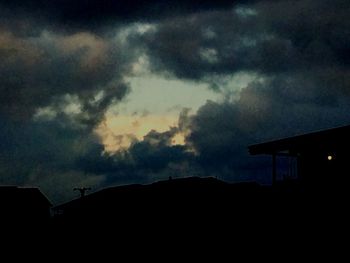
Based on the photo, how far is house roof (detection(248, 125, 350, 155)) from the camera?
698 inches

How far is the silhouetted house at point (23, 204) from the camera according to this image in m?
45.4

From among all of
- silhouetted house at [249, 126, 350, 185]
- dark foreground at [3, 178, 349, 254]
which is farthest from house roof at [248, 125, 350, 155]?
dark foreground at [3, 178, 349, 254]

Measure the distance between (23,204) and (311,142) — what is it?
36.6 m

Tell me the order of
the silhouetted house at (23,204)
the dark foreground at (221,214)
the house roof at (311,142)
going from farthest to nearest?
the silhouetted house at (23,204) → the house roof at (311,142) → the dark foreground at (221,214)

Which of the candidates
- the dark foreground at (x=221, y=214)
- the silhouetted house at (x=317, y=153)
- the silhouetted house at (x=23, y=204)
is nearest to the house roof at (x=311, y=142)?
the silhouetted house at (x=317, y=153)

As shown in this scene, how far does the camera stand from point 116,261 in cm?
1848

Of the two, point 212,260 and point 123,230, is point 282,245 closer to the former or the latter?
point 212,260

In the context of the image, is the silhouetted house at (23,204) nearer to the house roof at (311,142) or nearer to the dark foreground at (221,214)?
the dark foreground at (221,214)

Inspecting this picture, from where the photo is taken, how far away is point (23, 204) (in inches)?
1907

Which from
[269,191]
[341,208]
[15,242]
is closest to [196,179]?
[269,191]

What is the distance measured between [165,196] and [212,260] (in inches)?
112

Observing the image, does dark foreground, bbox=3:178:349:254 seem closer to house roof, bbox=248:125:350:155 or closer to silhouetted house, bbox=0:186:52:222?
house roof, bbox=248:125:350:155

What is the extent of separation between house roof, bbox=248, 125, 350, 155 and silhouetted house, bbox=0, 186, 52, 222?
30.5m

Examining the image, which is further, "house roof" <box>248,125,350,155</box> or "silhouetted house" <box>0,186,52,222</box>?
"silhouetted house" <box>0,186,52,222</box>
